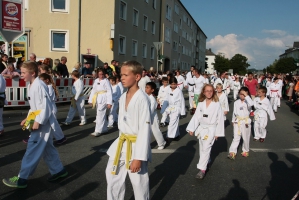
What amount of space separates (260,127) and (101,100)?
4.41 metres

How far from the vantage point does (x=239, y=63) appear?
413 ft

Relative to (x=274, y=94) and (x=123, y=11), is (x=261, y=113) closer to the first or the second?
(x=274, y=94)

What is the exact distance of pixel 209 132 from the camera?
17.1 ft

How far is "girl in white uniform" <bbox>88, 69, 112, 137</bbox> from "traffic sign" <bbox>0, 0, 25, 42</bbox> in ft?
14.7

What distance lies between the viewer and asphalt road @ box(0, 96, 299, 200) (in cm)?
430

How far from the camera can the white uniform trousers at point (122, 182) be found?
316 centimetres

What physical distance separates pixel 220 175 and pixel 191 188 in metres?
0.87

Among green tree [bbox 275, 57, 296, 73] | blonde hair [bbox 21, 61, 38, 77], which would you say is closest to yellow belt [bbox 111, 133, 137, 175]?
blonde hair [bbox 21, 61, 38, 77]

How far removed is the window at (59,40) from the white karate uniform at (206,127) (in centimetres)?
1919

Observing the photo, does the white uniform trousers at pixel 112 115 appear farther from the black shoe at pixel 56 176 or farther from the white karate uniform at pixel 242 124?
the black shoe at pixel 56 176

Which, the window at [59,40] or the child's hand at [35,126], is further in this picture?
the window at [59,40]

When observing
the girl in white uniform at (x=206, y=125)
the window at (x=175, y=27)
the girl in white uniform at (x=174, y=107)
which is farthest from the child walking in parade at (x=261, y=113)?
the window at (x=175, y=27)

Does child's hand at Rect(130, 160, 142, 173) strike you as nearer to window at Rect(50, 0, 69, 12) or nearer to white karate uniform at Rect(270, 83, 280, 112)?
white karate uniform at Rect(270, 83, 280, 112)

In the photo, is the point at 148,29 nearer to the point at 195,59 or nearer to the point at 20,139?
the point at 20,139
